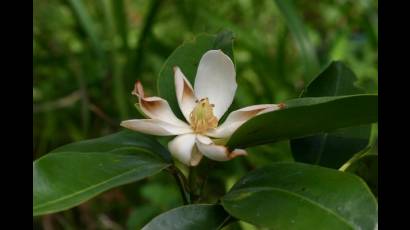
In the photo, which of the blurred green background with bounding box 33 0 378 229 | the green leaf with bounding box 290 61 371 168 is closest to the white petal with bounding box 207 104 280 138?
the green leaf with bounding box 290 61 371 168

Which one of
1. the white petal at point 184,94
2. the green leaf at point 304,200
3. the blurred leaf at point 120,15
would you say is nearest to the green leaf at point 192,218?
the green leaf at point 304,200

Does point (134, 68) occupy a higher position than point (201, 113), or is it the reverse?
point (201, 113)

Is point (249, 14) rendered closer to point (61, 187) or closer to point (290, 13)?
point (290, 13)

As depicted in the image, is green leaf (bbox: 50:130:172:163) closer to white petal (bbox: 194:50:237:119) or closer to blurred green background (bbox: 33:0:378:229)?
white petal (bbox: 194:50:237:119)

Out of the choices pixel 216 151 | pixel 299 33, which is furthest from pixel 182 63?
pixel 299 33

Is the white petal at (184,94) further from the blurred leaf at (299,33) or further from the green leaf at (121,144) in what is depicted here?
the blurred leaf at (299,33)

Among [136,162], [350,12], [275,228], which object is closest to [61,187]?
[136,162]

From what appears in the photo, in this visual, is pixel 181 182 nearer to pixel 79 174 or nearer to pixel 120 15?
pixel 79 174
